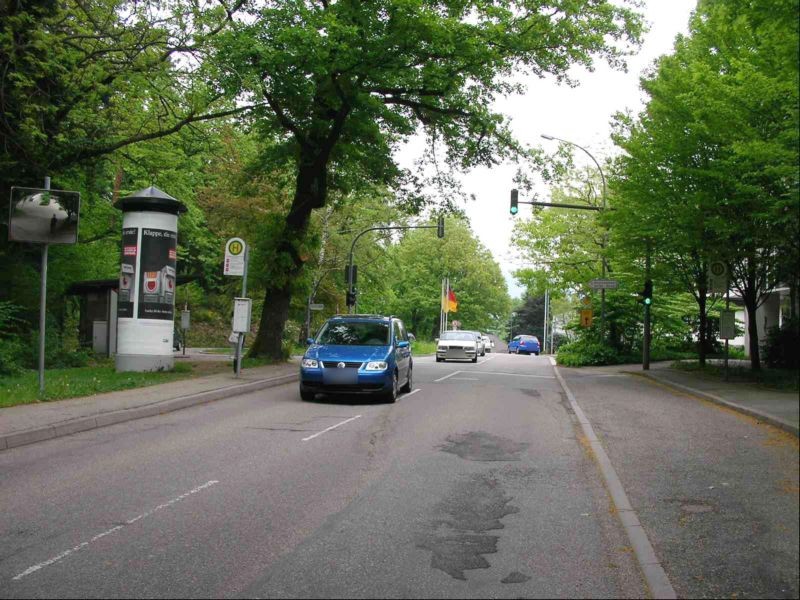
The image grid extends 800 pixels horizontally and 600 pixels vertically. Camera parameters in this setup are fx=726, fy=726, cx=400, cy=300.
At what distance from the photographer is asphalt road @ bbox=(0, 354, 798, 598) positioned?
14.6 ft

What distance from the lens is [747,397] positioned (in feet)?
39.2

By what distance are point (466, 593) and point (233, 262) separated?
15295mm

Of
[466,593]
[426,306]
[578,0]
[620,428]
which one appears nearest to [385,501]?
[466,593]

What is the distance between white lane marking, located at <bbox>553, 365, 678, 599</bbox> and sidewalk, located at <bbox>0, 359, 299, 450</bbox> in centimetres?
728

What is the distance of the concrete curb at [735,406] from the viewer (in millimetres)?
2076

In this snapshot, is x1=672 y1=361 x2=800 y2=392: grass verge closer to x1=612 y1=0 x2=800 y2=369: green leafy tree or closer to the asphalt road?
the asphalt road

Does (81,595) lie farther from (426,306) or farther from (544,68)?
(426,306)

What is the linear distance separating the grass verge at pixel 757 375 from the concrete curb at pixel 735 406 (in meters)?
0.10

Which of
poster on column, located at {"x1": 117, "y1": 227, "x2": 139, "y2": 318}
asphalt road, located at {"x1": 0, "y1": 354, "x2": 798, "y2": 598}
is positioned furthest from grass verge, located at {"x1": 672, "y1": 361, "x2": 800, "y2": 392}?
poster on column, located at {"x1": 117, "y1": 227, "x2": 139, "y2": 318}

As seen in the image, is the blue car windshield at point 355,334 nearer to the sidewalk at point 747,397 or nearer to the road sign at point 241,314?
the road sign at point 241,314

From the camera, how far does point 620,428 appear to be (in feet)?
35.7

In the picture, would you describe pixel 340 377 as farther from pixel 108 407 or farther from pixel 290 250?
pixel 290 250

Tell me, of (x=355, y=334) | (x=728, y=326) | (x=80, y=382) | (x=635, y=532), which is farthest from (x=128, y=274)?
(x=635, y=532)

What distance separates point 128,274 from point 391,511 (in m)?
14.2
